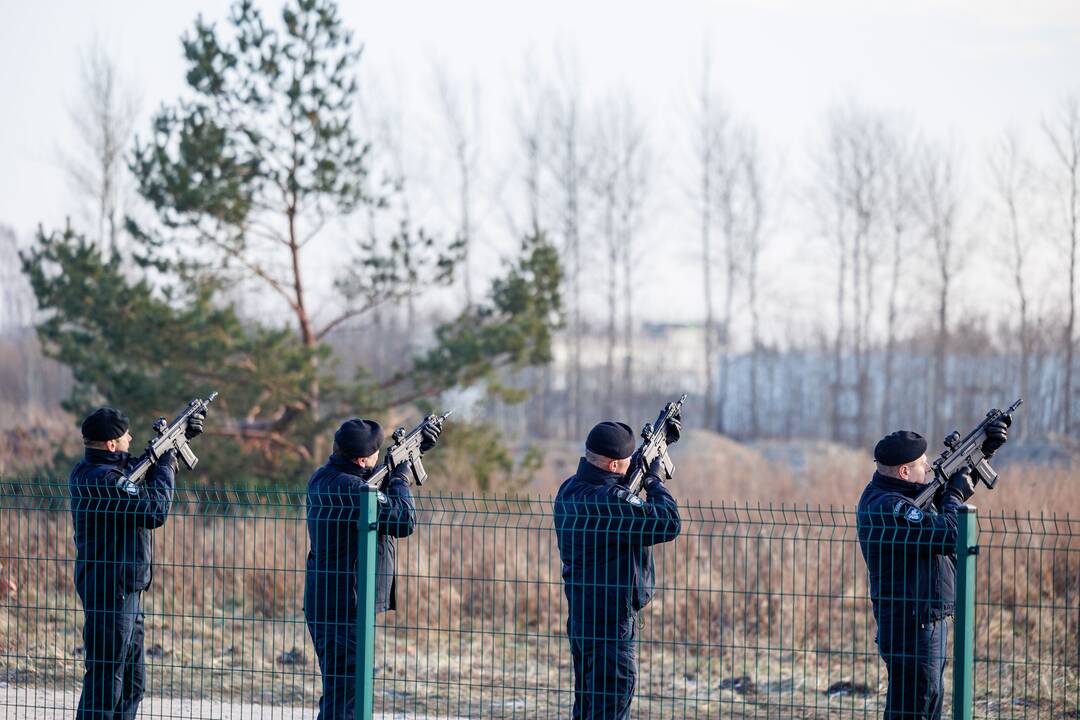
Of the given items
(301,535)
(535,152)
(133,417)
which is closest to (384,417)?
(133,417)

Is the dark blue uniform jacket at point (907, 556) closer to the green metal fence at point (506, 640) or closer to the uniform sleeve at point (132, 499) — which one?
the green metal fence at point (506, 640)

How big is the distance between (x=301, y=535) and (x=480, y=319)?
20.2 ft

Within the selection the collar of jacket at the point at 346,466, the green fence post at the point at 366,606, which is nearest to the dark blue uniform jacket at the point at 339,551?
the collar of jacket at the point at 346,466

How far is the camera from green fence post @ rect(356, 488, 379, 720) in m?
5.84

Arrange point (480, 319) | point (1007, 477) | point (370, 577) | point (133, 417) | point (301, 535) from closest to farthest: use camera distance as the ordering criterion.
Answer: point (370, 577), point (301, 535), point (1007, 477), point (133, 417), point (480, 319)

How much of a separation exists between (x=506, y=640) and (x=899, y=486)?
19.1 feet

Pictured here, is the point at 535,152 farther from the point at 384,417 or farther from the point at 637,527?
the point at 637,527

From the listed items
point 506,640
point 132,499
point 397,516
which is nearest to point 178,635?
point 506,640

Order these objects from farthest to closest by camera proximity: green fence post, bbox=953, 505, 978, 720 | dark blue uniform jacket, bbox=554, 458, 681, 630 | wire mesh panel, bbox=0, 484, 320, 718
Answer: wire mesh panel, bbox=0, 484, 320, 718, dark blue uniform jacket, bbox=554, 458, 681, 630, green fence post, bbox=953, 505, 978, 720

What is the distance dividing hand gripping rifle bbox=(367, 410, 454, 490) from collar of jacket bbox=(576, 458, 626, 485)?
900 millimetres

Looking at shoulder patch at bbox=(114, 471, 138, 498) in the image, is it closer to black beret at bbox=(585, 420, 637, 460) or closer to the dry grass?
the dry grass

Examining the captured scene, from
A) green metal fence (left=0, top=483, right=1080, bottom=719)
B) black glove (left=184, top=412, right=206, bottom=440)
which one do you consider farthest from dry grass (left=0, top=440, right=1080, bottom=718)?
black glove (left=184, top=412, right=206, bottom=440)

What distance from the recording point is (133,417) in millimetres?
17203

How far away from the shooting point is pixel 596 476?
6.38 metres
